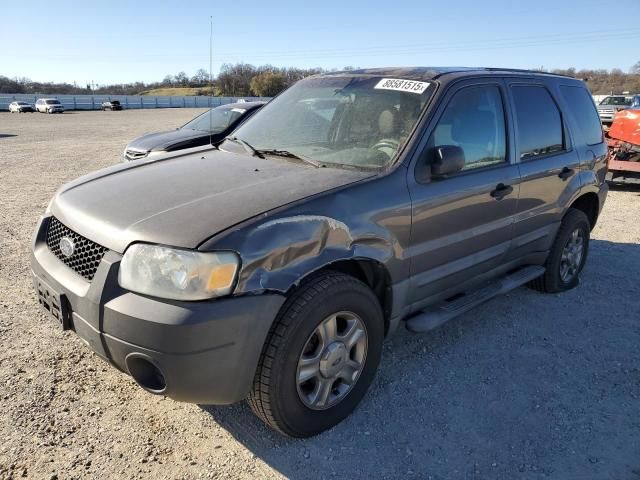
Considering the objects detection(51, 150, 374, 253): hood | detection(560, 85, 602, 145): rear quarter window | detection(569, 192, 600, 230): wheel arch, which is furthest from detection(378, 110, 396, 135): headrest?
detection(569, 192, 600, 230): wheel arch

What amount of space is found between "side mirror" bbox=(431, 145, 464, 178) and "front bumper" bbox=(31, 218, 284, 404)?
1294mm

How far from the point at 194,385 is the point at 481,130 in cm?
256

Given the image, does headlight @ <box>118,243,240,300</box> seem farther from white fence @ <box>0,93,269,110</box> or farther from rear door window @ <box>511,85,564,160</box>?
white fence @ <box>0,93,269,110</box>

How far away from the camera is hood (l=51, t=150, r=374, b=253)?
7.75ft

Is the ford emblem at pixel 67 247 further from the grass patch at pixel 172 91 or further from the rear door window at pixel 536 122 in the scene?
the grass patch at pixel 172 91

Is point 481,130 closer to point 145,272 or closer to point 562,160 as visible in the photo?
point 562,160

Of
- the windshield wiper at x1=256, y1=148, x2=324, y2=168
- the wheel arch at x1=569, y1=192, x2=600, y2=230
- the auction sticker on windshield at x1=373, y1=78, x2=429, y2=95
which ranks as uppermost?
the auction sticker on windshield at x1=373, y1=78, x2=429, y2=95

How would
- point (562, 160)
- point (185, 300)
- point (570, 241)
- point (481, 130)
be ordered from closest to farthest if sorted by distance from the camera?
point (185, 300) < point (481, 130) < point (562, 160) < point (570, 241)

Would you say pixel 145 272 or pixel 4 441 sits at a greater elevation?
pixel 145 272

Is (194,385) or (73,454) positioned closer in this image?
(194,385)

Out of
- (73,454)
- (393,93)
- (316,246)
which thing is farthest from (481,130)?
(73,454)

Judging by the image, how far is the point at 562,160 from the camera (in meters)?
4.35

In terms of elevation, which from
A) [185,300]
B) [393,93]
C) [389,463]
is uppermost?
[393,93]

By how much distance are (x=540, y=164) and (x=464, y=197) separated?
115 cm
